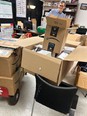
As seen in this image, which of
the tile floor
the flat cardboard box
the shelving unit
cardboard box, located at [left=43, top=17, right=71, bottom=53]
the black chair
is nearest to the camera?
the black chair

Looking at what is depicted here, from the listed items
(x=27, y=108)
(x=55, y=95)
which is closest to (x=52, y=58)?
(x=55, y=95)

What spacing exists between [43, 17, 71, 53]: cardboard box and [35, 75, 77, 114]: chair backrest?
2.01 ft

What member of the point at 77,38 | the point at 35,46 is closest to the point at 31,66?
the point at 35,46

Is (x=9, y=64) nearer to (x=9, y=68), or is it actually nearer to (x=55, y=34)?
(x=9, y=68)

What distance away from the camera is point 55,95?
4.21ft

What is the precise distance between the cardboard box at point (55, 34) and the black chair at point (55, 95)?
612 millimetres

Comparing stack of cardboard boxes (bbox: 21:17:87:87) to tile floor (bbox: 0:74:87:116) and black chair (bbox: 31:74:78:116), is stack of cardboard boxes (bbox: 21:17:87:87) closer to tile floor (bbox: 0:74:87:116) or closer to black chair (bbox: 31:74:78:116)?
black chair (bbox: 31:74:78:116)

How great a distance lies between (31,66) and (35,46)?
0.51 m

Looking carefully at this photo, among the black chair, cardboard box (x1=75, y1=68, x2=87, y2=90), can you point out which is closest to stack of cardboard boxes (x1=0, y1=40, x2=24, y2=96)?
the black chair

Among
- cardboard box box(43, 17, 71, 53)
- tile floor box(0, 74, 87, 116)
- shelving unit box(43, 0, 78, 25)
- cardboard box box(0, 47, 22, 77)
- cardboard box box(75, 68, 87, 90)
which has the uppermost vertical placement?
shelving unit box(43, 0, 78, 25)

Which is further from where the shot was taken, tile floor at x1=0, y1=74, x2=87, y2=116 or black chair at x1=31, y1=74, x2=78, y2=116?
tile floor at x1=0, y1=74, x2=87, y2=116

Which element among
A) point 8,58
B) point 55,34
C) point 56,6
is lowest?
point 8,58

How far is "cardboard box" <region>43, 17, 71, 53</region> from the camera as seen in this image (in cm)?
167

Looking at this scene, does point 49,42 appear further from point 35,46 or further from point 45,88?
point 45,88
